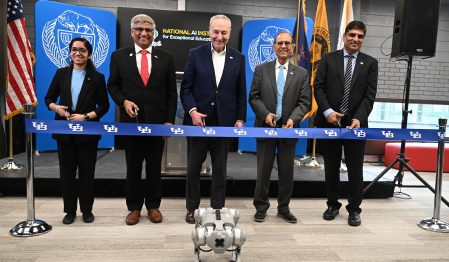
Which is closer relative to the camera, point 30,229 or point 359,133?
point 30,229

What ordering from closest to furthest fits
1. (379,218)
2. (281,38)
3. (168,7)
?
(281,38) < (379,218) < (168,7)

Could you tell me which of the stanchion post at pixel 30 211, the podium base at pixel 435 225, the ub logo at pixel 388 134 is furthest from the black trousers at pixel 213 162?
the podium base at pixel 435 225

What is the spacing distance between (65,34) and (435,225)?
5.34 meters

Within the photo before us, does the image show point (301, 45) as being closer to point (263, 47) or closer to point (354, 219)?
point (263, 47)

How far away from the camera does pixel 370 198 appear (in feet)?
13.0

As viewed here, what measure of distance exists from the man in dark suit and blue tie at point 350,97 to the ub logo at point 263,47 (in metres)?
2.92

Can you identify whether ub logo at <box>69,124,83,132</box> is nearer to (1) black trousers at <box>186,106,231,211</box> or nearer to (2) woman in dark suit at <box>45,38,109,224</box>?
(2) woman in dark suit at <box>45,38,109,224</box>

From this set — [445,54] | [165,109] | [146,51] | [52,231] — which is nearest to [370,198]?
[165,109]

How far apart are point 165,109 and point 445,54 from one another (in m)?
6.47

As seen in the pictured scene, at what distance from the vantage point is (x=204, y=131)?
2.62 meters

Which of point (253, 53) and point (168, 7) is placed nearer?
point (253, 53)

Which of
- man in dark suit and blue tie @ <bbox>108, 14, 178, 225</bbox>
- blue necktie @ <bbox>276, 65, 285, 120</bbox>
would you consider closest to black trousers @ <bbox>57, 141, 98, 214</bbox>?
man in dark suit and blue tie @ <bbox>108, 14, 178, 225</bbox>

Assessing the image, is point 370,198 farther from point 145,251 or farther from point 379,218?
point 145,251

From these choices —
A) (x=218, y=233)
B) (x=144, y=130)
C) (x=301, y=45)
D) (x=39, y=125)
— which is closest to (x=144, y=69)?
(x=144, y=130)
